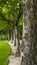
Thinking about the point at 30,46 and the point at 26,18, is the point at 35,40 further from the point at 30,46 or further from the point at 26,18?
the point at 26,18

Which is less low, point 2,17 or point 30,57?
point 30,57

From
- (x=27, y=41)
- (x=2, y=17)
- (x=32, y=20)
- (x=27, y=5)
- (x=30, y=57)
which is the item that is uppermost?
(x=27, y=5)

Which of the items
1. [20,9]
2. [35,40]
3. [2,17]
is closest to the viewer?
[35,40]

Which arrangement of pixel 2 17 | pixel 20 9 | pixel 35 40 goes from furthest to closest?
pixel 2 17 < pixel 20 9 < pixel 35 40

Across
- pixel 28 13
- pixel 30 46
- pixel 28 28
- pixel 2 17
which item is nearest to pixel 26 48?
pixel 30 46

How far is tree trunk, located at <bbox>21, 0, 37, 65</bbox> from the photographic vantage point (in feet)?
20.6

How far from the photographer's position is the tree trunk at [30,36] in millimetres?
6289

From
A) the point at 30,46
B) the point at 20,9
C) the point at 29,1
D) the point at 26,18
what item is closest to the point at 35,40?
the point at 30,46

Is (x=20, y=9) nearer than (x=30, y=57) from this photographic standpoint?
No

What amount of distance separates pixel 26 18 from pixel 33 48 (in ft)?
2.98

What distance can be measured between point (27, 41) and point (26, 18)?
0.68 m

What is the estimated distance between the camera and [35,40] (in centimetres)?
627

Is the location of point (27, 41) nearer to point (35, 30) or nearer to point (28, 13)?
point (35, 30)

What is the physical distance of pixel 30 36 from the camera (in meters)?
6.39
